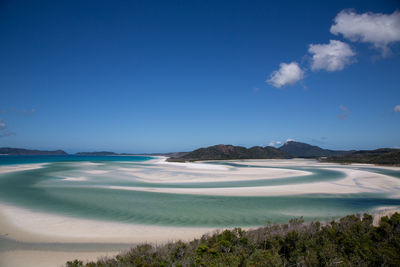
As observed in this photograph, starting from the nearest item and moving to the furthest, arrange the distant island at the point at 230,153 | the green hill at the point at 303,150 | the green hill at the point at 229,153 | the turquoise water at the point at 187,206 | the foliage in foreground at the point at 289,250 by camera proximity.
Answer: the foliage in foreground at the point at 289,250
the turquoise water at the point at 187,206
the distant island at the point at 230,153
the green hill at the point at 229,153
the green hill at the point at 303,150

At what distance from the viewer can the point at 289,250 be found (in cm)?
492

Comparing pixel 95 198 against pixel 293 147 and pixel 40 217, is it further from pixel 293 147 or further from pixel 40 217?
pixel 293 147

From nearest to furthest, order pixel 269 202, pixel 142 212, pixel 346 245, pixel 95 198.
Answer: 1. pixel 346 245
2. pixel 142 212
3. pixel 269 202
4. pixel 95 198

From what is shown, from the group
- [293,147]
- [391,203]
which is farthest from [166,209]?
[293,147]

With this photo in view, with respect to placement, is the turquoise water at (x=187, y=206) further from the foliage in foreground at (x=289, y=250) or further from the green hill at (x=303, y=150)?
the green hill at (x=303, y=150)

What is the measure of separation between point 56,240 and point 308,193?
50.8 feet

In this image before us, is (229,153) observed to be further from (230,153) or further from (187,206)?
(187,206)

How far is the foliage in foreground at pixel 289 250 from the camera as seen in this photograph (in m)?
4.09

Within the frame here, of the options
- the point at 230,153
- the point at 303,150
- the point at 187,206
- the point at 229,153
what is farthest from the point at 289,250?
the point at 303,150

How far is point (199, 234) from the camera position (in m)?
7.76

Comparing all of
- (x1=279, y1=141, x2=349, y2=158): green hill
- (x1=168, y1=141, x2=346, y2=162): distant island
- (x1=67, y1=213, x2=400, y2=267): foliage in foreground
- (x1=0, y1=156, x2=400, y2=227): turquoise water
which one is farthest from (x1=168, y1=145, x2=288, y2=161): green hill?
(x1=67, y1=213, x2=400, y2=267): foliage in foreground

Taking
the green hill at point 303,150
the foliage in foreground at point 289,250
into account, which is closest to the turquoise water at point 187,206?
the foliage in foreground at point 289,250

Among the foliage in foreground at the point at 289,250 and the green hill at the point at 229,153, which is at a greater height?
the foliage in foreground at the point at 289,250

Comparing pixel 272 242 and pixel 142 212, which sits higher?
pixel 272 242
